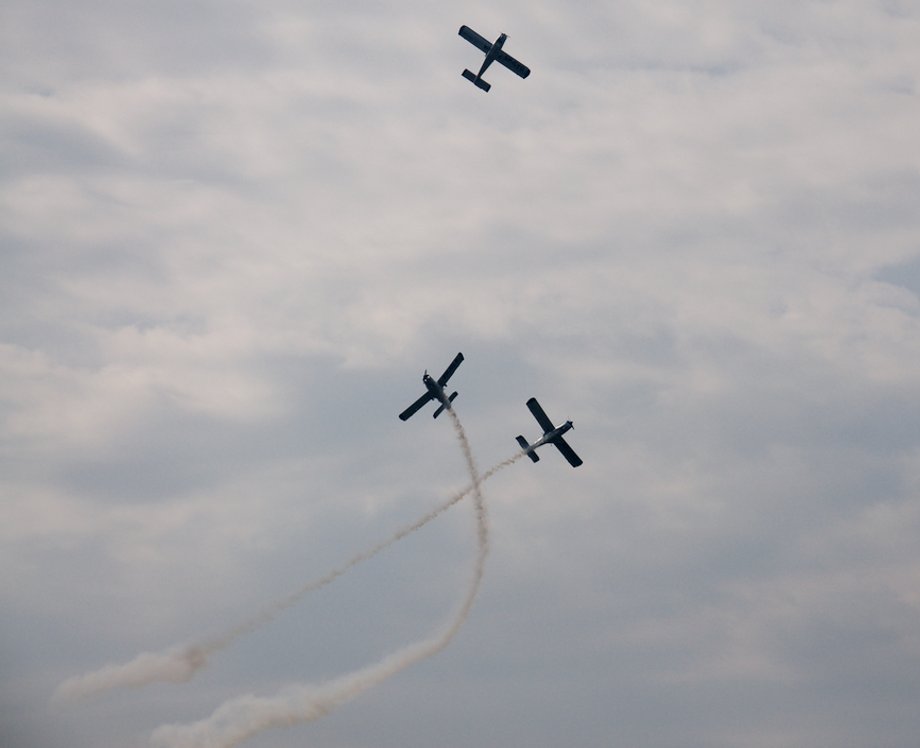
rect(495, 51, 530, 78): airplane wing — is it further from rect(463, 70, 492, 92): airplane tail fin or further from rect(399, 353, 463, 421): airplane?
rect(399, 353, 463, 421): airplane

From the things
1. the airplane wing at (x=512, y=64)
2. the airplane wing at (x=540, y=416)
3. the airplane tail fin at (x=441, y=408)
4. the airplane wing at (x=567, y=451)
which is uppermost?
the airplane wing at (x=512, y=64)

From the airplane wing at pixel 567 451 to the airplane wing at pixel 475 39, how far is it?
35663 mm

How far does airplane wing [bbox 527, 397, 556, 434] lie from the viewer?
84.9 m

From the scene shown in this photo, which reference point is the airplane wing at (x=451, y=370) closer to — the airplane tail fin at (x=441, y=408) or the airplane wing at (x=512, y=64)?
the airplane tail fin at (x=441, y=408)

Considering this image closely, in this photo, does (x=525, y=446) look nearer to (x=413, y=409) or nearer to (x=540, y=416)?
(x=540, y=416)

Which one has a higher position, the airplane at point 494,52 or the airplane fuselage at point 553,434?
the airplane at point 494,52

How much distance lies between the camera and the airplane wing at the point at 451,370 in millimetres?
89125

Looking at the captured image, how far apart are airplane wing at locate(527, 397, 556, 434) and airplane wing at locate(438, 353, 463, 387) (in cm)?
849

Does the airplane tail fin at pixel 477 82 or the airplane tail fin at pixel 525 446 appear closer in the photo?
the airplane tail fin at pixel 525 446

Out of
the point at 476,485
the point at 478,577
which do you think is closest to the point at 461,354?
the point at 476,485

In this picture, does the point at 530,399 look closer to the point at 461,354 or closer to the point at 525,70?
the point at 461,354

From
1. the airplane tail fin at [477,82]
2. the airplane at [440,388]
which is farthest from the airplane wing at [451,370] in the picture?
the airplane tail fin at [477,82]

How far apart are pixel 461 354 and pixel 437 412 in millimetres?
6250

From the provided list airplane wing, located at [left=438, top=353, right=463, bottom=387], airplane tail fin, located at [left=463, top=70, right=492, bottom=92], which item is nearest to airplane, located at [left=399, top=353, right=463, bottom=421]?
airplane wing, located at [left=438, top=353, right=463, bottom=387]
